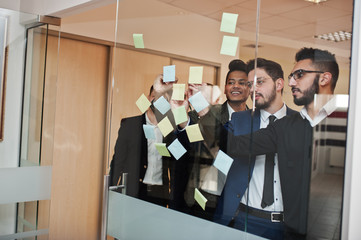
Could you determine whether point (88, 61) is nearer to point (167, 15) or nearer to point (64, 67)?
point (64, 67)

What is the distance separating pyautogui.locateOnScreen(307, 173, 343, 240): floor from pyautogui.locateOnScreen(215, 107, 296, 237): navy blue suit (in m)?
0.31

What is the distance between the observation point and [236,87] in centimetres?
169

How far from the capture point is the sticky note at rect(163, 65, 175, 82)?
2006mm

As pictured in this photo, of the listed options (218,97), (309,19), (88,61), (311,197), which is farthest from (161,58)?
(88,61)

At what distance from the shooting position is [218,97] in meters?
1.78

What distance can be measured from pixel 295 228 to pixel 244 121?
518 millimetres

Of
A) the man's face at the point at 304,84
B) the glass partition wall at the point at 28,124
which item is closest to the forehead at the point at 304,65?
the man's face at the point at 304,84

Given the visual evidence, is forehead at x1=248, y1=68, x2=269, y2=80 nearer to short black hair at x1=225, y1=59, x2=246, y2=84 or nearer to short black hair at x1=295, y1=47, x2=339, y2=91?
short black hair at x1=225, y1=59, x2=246, y2=84

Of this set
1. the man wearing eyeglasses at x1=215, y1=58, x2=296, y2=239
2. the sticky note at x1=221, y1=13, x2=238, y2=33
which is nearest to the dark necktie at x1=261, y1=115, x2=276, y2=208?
the man wearing eyeglasses at x1=215, y1=58, x2=296, y2=239

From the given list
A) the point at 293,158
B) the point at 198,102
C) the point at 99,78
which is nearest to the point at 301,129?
the point at 293,158

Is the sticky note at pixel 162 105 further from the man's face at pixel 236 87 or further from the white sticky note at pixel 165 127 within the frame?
the man's face at pixel 236 87

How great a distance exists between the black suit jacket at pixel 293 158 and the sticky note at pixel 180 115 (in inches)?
18.6

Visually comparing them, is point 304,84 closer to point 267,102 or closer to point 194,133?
point 267,102

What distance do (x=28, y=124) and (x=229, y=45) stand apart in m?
2.00
